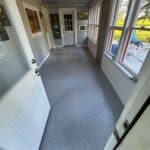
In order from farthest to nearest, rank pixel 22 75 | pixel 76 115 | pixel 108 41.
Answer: pixel 108 41
pixel 76 115
pixel 22 75

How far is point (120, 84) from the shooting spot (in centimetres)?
195

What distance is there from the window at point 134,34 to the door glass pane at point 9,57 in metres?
1.58

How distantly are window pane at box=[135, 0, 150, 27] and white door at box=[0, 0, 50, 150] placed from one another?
1617 millimetres

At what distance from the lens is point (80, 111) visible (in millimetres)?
1740

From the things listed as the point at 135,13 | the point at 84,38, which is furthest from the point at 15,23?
the point at 84,38

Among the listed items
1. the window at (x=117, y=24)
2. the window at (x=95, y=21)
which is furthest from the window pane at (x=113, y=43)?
the window at (x=95, y=21)

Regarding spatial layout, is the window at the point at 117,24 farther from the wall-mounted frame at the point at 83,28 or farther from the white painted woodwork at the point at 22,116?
the wall-mounted frame at the point at 83,28

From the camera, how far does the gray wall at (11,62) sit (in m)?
0.94

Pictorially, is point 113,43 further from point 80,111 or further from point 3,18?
point 3,18

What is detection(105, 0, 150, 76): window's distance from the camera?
4.52 feet

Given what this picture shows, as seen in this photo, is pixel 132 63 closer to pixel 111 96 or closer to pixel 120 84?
pixel 120 84

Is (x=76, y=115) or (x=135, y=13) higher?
(x=135, y=13)

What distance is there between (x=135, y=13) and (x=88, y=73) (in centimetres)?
183

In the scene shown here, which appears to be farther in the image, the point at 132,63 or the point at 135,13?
the point at 132,63
